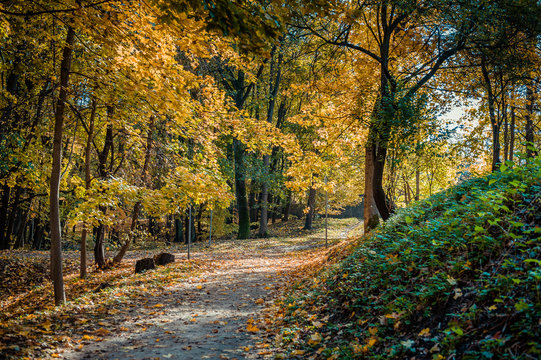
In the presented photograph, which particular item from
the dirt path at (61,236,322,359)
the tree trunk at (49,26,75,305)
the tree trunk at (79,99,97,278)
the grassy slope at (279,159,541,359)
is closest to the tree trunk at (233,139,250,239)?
the tree trunk at (79,99,97,278)

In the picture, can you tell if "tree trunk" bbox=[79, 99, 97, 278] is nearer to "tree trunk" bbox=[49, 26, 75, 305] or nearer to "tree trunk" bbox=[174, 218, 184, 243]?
"tree trunk" bbox=[49, 26, 75, 305]

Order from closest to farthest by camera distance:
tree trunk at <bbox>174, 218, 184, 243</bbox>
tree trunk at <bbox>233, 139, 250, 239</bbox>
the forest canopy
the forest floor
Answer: the forest floor, the forest canopy, tree trunk at <bbox>233, 139, 250, 239</bbox>, tree trunk at <bbox>174, 218, 184, 243</bbox>

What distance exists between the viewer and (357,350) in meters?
3.22

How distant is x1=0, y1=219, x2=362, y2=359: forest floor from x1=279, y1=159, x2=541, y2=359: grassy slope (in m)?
0.80

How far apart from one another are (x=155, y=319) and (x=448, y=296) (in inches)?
175

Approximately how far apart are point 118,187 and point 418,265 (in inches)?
240

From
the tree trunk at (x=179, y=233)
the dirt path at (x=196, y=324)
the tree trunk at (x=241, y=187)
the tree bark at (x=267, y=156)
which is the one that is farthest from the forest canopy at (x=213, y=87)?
the tree trunk at (x=179, y=233)

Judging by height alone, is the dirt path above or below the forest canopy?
below

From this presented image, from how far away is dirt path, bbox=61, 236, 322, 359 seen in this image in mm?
4000

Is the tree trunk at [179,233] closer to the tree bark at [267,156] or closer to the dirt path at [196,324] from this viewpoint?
the tree bark at [267,156]

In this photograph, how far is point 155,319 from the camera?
5484mm

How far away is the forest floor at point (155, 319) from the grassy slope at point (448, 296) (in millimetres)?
804

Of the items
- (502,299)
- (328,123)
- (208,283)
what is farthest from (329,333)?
(328,123)

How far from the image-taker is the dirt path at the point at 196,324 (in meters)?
4.00
